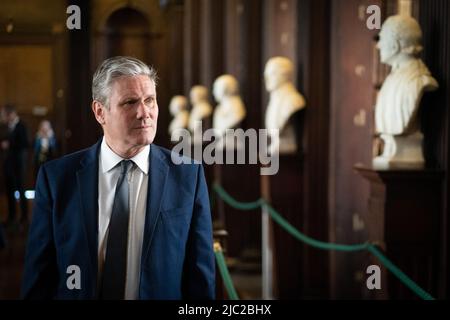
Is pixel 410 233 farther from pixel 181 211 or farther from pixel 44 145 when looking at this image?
pixel 181 211

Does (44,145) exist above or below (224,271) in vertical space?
above

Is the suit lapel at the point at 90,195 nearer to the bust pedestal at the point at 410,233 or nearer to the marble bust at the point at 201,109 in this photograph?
the bust pedestal at the point at 410,233

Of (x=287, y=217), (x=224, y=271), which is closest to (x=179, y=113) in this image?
(x=287, y=217)

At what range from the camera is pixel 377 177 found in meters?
4.08

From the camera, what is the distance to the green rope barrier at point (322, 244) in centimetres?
340

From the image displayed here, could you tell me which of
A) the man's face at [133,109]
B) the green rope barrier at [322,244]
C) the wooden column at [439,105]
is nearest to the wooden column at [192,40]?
the green rope barrier at [322,244]

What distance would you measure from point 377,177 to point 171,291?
7.51 feet

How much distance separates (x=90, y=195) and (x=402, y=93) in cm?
241

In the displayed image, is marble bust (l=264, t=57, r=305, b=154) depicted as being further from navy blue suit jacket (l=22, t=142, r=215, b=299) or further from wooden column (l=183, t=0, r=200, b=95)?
wooden column (l=183, t=0, r=200, b=95)

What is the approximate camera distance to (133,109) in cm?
183

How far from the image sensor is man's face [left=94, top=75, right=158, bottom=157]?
5.99 feet

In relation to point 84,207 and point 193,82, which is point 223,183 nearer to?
point 193,82
